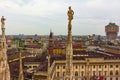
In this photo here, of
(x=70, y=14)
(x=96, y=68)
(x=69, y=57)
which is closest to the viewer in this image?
(x=69, y=57)

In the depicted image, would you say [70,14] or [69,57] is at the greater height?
[70,14]

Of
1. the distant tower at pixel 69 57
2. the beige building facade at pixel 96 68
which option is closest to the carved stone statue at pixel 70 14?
the distant tower at pixel 69 57

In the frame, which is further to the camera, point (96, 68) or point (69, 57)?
point (96, 68)

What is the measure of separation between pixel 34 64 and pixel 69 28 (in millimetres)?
72306

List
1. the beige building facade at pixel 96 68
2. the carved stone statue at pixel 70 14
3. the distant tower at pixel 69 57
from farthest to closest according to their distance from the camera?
the beige building facade at pixel 96 68 < the carved stone statue at pixel 70 14 < the distant tower at pixel 69 57

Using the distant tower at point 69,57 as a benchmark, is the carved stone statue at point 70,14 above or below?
above

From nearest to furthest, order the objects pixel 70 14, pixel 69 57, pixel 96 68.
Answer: pixel 69 57 < pixel 70 14 < pixel 96 68

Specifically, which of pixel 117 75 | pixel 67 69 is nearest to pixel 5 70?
pixel 67 69

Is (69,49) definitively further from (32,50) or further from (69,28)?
(32,50)

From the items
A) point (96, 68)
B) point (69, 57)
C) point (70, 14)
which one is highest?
point (70, 14)

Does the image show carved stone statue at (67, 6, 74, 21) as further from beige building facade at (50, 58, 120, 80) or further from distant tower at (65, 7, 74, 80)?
beige building facade at (50, 58, 120, 80)

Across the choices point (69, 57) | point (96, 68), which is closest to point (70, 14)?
point (69, 57)

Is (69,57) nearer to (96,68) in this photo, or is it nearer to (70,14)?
(70,14)

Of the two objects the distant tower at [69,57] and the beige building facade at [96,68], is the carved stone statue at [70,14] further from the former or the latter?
the beige building facade at [96,68]
